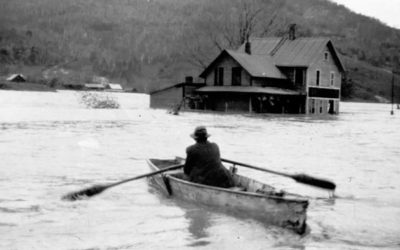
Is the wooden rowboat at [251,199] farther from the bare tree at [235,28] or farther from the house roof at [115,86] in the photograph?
the house roof at [115,86]

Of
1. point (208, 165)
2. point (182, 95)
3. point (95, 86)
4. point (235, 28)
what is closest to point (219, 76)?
point (182, 95)

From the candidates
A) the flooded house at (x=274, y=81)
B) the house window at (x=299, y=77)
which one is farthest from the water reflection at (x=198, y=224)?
the house window at (x=299, y=77)

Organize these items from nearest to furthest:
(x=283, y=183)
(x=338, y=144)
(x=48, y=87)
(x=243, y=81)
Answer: (x=283, y=183), (x=338, y=144), (x=243, y=81), (x=48, y=87)

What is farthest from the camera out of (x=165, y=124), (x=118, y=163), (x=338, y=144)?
(x=165, y=124)

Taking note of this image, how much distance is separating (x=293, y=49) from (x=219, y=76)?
8.34 m

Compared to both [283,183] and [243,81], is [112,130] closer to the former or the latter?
[283,183]

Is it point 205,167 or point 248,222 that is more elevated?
point 205,167

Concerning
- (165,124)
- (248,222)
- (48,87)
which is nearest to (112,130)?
(165,124)

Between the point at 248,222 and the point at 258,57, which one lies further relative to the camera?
the point at 258,57

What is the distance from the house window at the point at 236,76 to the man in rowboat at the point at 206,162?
40368mm

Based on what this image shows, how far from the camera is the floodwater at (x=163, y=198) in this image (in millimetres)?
10047

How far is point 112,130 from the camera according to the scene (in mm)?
32344

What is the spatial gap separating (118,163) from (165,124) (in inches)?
683

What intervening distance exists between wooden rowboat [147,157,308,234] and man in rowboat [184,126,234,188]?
330 millimetres
